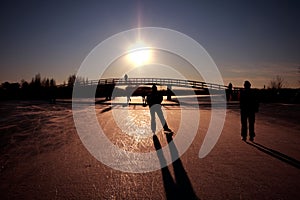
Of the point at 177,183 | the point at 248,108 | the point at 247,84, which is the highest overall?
the point at 247,84

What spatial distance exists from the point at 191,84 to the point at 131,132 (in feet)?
120

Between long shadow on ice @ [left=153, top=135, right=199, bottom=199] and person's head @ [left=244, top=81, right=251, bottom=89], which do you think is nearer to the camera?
long shadow on ice @ [left=153, top=135, right=199, bottom=199]

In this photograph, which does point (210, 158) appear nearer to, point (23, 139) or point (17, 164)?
point (17, 164)

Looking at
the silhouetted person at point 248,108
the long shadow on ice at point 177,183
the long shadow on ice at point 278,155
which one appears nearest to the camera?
the long shadow on ice at point 177,183

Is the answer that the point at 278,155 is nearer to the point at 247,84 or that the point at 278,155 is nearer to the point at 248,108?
the point at 248,108

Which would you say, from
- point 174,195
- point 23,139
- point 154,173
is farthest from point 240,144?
point 23,139

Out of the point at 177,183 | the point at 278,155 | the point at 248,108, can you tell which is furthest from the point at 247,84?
the point at 177,183

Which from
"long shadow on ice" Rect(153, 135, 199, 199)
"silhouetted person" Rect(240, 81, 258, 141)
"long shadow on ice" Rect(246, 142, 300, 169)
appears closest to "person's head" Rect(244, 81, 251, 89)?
"silhouetted person" Rect(240, 81, 258, 141)

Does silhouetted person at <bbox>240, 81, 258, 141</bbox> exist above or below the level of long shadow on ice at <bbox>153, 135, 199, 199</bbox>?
above

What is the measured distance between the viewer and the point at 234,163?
4.65 m

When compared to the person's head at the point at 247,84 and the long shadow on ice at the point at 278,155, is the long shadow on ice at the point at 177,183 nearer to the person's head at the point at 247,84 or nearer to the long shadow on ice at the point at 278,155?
the long shadow on ice at the point at 278,155

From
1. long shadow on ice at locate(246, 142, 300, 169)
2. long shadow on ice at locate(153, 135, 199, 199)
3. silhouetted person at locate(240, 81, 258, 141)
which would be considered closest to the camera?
long shadow on ice at locate(153, 135, 199, 199)

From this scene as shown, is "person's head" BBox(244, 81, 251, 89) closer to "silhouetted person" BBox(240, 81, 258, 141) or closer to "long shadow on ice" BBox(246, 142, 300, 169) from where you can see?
"silhouetted person" BBox(240, 81, 258, 141)

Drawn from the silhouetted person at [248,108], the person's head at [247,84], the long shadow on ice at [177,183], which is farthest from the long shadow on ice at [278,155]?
the long shadow on ice at [177,183]
